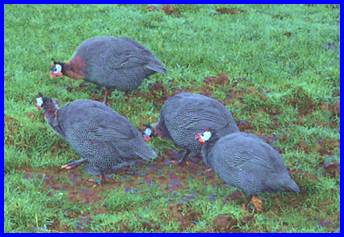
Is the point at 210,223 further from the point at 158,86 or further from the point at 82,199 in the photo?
the point at 158,86

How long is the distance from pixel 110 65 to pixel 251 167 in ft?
7.46

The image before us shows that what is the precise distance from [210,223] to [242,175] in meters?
0.42

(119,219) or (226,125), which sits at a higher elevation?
(226,125)

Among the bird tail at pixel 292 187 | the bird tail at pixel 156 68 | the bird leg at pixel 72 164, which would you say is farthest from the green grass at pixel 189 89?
the bird tail at pixel 156 68

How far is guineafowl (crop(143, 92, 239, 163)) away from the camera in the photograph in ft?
17.3

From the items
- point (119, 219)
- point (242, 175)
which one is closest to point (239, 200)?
point (242, 175)

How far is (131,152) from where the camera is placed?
5043mm

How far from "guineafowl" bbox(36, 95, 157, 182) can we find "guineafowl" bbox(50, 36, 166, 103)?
1289mm

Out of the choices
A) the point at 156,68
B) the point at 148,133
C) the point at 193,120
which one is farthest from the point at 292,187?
the point at 156,68

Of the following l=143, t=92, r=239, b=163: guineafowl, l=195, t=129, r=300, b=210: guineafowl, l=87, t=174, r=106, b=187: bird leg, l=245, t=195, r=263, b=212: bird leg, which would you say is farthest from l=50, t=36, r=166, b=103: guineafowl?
l=245, t=195, r=263, b=212: bird leg

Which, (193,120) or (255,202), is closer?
(255,202)

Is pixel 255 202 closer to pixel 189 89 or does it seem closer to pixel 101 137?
pixel 101 137

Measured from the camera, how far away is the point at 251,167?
4668 millimetres

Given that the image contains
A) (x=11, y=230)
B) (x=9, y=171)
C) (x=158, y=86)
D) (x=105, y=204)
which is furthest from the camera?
(x=158, y=86)
